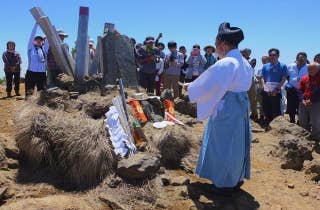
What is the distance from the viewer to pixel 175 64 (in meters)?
13.2

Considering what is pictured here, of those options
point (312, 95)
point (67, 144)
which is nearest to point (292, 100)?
point (312, 95)

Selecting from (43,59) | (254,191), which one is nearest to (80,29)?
(43,59)

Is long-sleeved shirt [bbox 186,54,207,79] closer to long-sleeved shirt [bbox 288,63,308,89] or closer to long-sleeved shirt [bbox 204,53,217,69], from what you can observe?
long-sleeved shirt [bbox 204,53,217,69]

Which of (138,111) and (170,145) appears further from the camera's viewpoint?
(138,111)

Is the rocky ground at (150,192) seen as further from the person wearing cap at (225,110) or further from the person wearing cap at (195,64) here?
the person wearing cap at (195,64)

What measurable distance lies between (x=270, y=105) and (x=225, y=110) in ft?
20.6

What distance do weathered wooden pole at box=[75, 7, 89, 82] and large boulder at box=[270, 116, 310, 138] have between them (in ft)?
14.1

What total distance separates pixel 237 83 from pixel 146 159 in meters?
1.52

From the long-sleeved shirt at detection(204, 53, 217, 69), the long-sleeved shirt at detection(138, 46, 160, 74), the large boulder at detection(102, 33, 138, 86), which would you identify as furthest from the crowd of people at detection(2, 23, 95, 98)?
the long-sleeved shirt at detection(204, 53, 217, 69)

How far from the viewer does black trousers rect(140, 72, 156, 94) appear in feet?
41.0

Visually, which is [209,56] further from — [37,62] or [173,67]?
[37,62]

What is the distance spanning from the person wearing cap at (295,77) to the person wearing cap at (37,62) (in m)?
5.89

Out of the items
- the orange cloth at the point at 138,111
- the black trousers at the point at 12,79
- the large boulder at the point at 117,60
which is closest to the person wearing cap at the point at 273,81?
the large boulder at the point at 117,60

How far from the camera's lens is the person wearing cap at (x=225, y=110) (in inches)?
216
